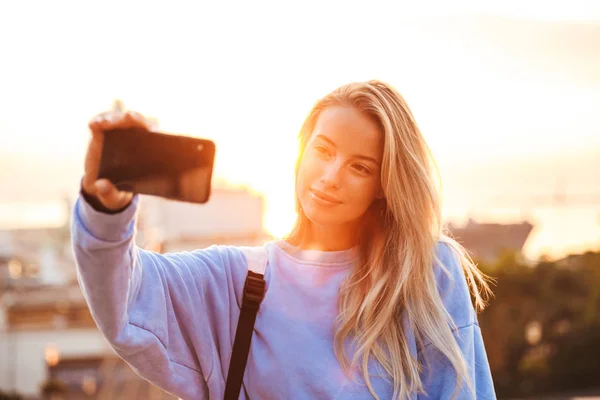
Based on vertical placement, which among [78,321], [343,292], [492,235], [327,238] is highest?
[327,238]

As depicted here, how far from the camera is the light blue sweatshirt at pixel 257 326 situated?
63.2 inches

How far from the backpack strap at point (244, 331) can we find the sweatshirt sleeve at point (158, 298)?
0.04 metres

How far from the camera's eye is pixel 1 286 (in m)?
33.0

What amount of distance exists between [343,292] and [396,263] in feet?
0.59

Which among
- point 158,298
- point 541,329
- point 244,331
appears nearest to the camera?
point 158,298

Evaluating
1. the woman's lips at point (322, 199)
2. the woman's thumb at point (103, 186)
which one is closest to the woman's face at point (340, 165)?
the woman's lips at point (322, 199)

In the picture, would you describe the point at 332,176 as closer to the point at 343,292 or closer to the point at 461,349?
the point at 343,292

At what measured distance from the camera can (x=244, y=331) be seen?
1.78 meters

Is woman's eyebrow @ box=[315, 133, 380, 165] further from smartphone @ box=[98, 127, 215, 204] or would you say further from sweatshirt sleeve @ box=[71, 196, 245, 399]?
smartphone @ box=[98, 127, 215, 204]

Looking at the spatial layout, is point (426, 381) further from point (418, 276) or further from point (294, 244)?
point (294, 244)

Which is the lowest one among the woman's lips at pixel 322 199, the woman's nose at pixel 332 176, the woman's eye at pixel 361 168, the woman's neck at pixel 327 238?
the woman's neck at pixel 327 238

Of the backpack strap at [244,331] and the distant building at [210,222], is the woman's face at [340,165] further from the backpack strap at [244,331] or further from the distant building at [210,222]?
the distant building at [210,222]

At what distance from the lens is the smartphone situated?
1303 millimetres

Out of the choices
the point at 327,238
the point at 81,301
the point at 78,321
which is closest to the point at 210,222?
the point at 81,301
